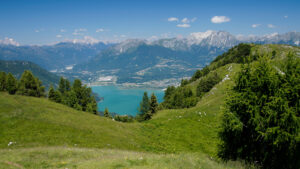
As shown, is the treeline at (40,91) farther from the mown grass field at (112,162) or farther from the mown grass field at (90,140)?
the mown grass field at (112,162)

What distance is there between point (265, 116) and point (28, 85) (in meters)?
82.9

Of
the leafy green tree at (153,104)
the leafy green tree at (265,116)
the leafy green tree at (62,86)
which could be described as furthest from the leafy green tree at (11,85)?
the leafy green tree at (265,116)

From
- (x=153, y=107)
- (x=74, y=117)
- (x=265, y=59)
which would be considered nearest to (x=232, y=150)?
(x=265, y=59)

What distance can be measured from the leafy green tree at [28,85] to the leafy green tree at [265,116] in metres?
77.5

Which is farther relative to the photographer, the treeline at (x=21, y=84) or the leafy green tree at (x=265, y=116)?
the treeline at (x=21, y=84)

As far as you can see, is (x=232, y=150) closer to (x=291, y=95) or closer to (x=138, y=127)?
(x=291, y=95)

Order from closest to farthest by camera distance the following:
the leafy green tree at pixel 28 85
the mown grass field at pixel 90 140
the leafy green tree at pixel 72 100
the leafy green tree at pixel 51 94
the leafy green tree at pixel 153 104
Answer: the mown grass field at pixel 90 140 < the leafy green tree at pixel 153 104 < the leafy green tree at pixel 72 100 < the leafy green tree at pixel 28 85 < the leafy green tree at pixel 51 94

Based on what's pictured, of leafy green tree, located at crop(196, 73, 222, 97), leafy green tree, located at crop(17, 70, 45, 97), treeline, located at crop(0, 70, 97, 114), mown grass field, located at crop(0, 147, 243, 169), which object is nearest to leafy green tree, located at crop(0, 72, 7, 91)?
treeline, located at crop(0, 70, 97, 114)

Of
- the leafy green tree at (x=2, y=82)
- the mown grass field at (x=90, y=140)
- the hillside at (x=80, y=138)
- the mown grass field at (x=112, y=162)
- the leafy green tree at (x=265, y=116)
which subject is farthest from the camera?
the leafy green tree at (x=2, y=82)

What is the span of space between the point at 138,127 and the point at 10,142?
21.7 metres

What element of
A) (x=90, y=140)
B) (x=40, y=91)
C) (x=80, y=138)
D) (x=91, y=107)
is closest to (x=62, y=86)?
(x=40, y=91)

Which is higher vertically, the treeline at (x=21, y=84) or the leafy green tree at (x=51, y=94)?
the treeline at (x=21, y=84)

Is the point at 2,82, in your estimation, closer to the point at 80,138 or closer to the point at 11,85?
the point at 11,85

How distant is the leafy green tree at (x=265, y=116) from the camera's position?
1330cm
